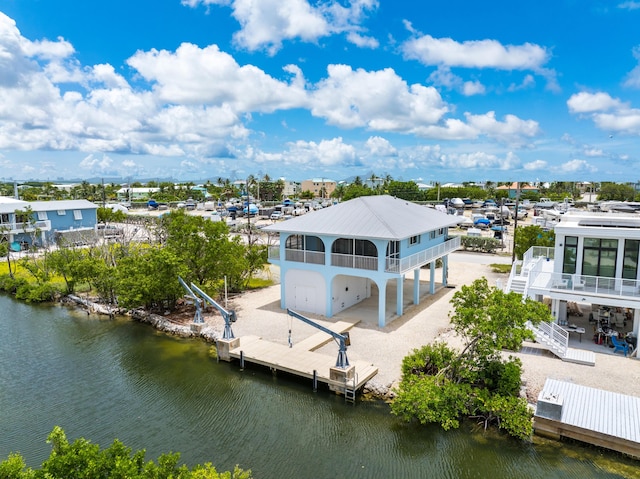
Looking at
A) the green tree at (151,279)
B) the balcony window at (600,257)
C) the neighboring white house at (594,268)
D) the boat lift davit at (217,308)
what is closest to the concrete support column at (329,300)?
the boat lift davit at (217,308)

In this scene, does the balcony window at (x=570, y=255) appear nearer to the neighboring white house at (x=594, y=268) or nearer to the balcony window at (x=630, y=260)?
the neighboring white house at (x=594, y=268)

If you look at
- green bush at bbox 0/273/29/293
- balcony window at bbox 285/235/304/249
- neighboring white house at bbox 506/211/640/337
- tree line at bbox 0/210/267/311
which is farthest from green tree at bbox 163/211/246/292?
neighboring white house at bbox 506/211/640/337

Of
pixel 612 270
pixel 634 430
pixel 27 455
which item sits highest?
pixel 612 270

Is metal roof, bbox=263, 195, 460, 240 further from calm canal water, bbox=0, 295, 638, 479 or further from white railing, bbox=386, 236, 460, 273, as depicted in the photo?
calm canal water, bbox=0, 295, 638, 479

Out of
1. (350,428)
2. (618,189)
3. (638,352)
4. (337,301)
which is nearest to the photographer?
(350,428)

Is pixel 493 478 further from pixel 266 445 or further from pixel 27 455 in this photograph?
pixel 27 455

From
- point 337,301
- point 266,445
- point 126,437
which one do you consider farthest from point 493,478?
point 337,301

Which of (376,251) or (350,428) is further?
(376,251)
